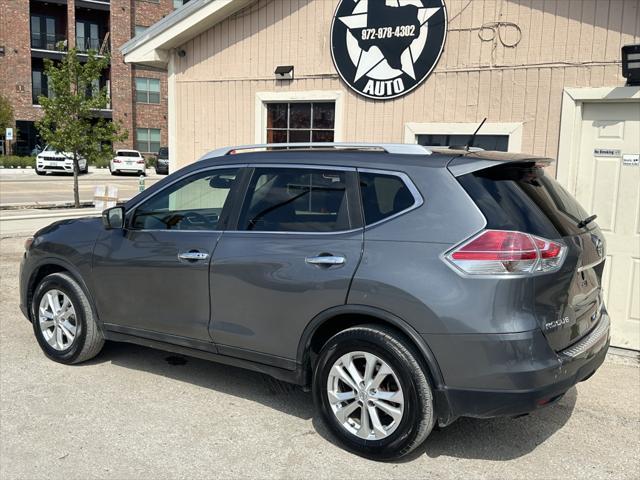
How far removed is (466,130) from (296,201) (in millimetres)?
3131

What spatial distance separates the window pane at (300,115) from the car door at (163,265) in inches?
119

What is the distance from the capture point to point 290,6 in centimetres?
723

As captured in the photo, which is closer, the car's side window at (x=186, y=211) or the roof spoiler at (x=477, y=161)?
the roof spoiler at (x=477, y=161)

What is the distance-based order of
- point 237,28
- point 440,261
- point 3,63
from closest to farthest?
1. point 440,261
2. point 237,28
3. point 3,63

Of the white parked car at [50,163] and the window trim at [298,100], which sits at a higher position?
the window trim at [298,100]

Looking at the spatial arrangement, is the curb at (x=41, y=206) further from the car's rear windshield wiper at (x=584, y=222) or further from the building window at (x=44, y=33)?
the building window at (x=44, y=33)

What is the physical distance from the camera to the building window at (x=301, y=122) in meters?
7.28

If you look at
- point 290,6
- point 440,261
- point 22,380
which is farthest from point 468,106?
point 22,380

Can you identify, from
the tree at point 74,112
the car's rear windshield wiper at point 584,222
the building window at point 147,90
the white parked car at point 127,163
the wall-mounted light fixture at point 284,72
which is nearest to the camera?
the car's rear windshield wiper at point 584,222

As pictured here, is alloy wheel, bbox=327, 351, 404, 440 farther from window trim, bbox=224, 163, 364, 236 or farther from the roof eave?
the roof eave

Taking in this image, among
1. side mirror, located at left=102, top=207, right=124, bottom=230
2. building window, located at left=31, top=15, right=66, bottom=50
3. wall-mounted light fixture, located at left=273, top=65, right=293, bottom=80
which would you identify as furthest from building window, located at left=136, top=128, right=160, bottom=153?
side mirror, located at left=102, top=207, right=124, bottom=230

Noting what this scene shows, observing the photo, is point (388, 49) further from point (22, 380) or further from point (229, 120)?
point (22, 380)

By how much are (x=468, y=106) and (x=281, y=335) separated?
3710 mm

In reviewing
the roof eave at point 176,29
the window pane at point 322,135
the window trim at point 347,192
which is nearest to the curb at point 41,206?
the roof eave at point 176,29
